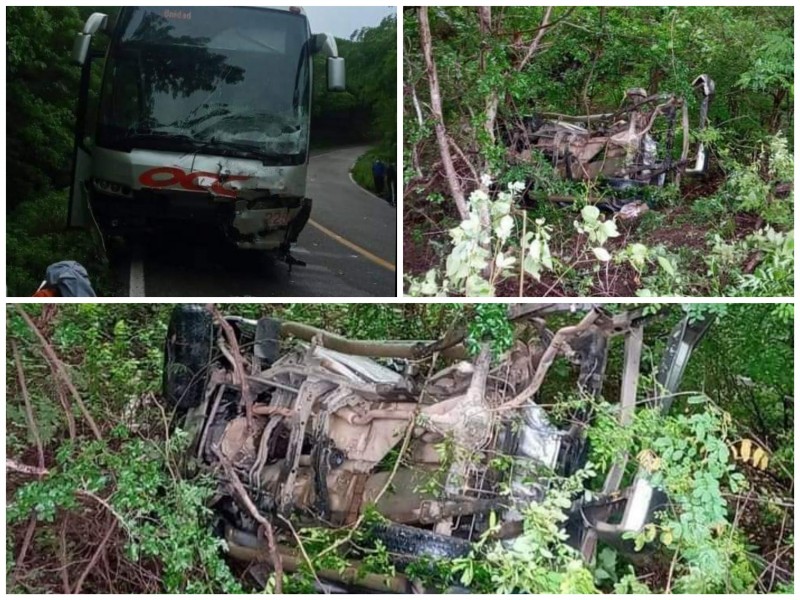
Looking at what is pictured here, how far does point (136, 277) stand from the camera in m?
3.10

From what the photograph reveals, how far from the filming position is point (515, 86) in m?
3.04

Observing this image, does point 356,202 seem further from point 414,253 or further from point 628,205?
point 628,205

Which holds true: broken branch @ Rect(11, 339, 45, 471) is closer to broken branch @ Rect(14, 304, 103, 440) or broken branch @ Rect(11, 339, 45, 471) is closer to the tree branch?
broken branch @ Rect(14, 304, 103, 440)

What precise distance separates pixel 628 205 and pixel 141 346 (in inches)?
98.9

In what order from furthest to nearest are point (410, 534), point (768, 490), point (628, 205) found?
point (628, 205), point (768, 490), point (410, 534)

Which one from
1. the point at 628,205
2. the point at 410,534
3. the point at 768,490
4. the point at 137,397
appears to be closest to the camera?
the point at 410,534

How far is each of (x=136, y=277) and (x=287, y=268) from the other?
72 centimetres

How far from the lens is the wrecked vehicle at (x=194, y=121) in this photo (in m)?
2.99

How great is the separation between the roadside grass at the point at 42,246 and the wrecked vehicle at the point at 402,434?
2.04 feet

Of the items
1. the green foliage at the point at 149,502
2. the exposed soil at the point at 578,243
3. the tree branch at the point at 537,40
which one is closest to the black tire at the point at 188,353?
the green foliage at the point at 149,502

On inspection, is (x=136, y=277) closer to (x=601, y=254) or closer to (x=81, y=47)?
(x=81, y=47)

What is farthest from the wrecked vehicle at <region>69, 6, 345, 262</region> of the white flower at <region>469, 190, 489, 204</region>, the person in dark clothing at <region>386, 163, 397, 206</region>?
the white flower at <region>469, 190, 489, 204</region>

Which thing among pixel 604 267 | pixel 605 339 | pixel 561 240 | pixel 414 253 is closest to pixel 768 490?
pixel 605 339

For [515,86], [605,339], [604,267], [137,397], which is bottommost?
[137,397]
